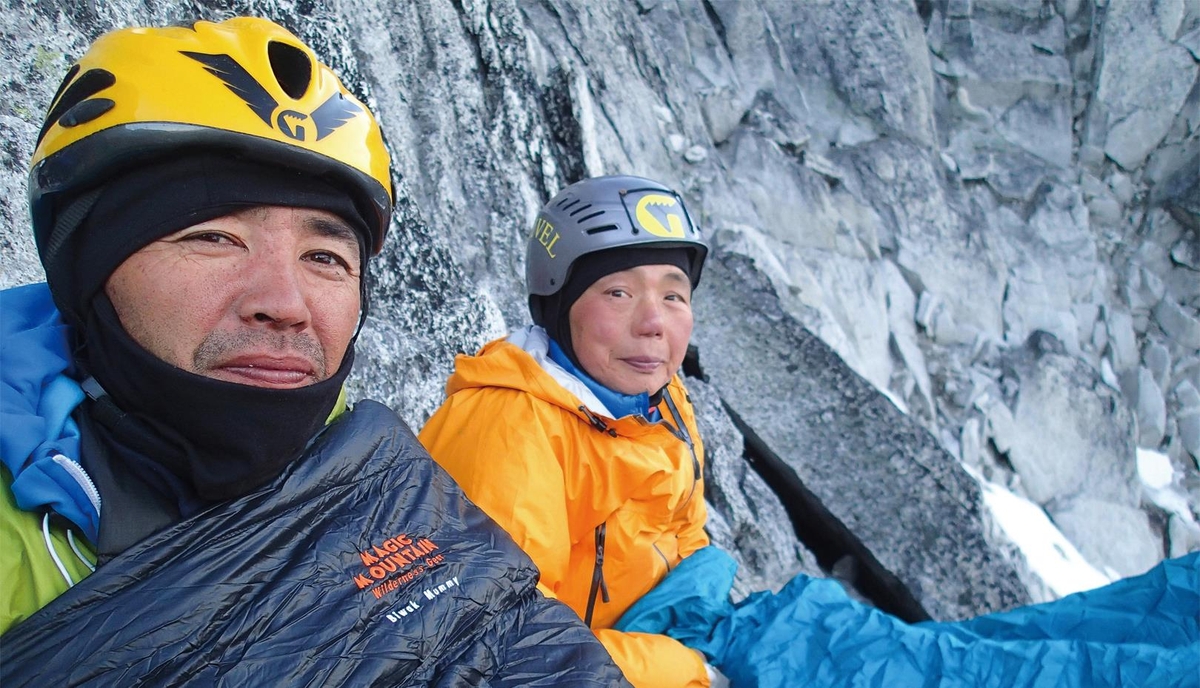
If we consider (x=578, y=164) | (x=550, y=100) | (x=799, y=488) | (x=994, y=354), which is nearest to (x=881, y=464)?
(x=799, y=488)

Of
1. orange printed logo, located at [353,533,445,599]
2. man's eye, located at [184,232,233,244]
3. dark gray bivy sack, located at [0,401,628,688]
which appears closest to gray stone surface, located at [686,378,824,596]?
dark gray bivy sack, located at [0,401,628,688]

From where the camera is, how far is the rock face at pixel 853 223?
4750 millimetres

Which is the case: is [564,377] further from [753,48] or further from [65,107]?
[753,48]

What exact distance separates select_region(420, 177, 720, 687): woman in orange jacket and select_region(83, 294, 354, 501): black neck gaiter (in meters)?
0.88

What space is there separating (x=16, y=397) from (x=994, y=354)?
61.5 feet

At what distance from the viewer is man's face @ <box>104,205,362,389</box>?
1.34 m

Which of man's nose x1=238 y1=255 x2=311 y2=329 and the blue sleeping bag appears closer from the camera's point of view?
man's nose x1=238 y1=255 x2=311 y2=329

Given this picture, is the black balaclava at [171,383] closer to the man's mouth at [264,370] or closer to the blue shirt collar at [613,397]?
the man's mouth at [264,370]

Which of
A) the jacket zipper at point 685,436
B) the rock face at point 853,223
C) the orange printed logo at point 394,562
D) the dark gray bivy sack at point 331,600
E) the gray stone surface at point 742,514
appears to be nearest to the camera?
the dark gray bivy sack at point 331,600

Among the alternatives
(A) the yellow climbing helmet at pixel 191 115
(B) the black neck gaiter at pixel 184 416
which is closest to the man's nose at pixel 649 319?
(A) the yellow climbing helmet at pixel 191 115

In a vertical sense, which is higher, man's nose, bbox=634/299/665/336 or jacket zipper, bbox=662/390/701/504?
man's nose, bbox=634/299/665/336

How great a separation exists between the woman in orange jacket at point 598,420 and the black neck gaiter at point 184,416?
88 centimetres

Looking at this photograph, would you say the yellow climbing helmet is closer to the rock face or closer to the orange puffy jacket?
the orange puffy jacket

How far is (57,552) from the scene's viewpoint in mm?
1178
